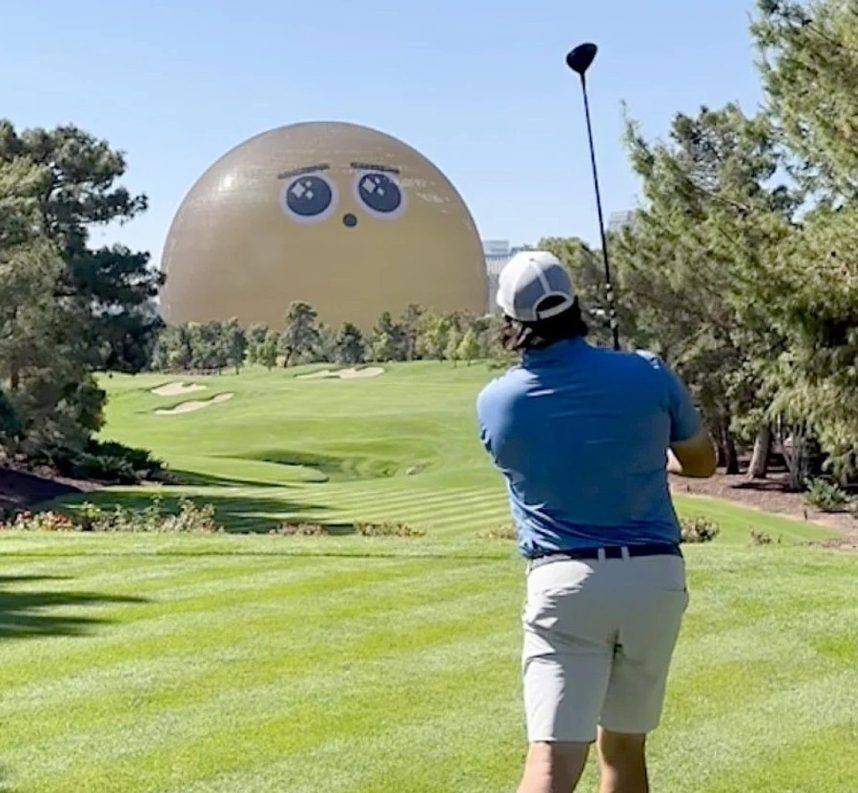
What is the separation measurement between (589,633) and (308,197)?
138304 mm

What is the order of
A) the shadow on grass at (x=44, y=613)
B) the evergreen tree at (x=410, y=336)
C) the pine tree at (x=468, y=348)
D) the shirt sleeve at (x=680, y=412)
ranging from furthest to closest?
1. the evergreen tree at (x=410, y=336)
2. the pine tree at (x=468, y=348)
3. the shadow on grass at (x=44, y=613)
4. the shirt sleeve at (x=680, y=412)

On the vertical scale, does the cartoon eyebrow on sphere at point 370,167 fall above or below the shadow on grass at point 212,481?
above

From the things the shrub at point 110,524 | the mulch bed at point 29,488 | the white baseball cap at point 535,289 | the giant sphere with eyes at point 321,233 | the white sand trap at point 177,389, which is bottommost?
the mulch bed at point 29,488

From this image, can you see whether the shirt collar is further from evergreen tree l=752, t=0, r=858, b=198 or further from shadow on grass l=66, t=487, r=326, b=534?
shadow on grass l=66, t=487, r=326, b=534

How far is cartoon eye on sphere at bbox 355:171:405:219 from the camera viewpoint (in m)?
139

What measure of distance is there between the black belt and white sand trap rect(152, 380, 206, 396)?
220ft

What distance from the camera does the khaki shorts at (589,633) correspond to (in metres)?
3.43

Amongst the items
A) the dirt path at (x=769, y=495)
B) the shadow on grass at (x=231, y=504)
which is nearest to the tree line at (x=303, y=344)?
the dirt path at (x=769, y=495)

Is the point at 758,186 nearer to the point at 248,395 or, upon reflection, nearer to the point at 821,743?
the point at 821,743

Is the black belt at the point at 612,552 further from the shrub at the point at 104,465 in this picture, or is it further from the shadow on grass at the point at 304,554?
the shrub at the point at 104,465

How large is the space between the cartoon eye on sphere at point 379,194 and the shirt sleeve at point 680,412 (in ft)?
448

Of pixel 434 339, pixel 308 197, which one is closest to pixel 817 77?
pixel 434 339

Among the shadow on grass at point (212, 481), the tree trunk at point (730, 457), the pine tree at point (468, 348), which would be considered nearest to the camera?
the tree trunk at point (730, 457)

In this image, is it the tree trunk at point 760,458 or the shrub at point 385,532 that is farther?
the tree trunk at point 760,458
